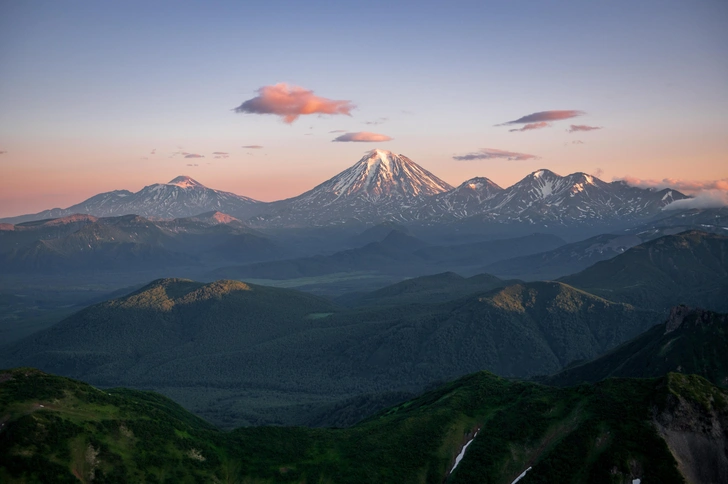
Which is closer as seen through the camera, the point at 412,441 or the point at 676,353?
the point at 412,441

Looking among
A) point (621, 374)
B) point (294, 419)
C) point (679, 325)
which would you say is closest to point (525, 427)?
point (621, 374)

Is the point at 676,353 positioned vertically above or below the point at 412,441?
above

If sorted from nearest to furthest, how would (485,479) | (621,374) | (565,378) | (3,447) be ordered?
(3,447)
(485,479)
(621,374)
(565,378)

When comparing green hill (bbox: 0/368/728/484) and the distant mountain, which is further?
the distant mountain

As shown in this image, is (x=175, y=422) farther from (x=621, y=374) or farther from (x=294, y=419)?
(x=621, y=374)
